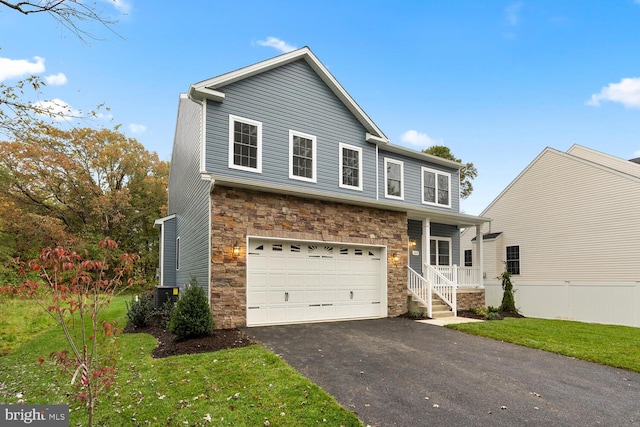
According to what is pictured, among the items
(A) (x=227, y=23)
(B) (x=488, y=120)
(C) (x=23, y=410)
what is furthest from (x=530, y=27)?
(C) (x=23, y=410)

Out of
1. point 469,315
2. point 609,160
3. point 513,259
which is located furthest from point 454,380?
point 609,160

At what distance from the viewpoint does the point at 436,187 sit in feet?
51.2

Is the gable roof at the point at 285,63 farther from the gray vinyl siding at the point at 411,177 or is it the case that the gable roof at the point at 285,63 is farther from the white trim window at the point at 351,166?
the gray vinyl siding at the point at 411,177

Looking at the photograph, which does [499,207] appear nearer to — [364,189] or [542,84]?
[542,84]

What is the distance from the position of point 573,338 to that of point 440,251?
7200 mm

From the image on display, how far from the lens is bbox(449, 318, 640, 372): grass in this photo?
6.89m

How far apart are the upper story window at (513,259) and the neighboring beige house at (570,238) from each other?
0.16ft

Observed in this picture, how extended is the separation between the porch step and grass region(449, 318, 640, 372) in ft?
4.87

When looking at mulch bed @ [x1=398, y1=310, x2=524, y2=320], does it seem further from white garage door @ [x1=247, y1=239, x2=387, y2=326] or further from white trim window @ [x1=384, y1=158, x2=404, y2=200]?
white trim window @ [x1=384, y1=158, x2=404, y2=200]

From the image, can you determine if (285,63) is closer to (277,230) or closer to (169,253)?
(277,230)

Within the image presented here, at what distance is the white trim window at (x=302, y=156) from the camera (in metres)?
11.3

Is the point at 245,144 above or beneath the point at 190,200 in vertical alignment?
above

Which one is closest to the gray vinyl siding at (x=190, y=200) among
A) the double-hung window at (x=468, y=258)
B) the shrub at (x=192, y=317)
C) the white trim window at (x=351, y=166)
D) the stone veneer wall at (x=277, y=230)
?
the stone veneer wall at (x=277, y=230)

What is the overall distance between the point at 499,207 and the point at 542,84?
627 cm
